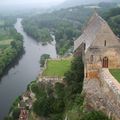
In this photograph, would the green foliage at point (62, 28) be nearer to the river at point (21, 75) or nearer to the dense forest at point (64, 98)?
the river at point (21, 75)

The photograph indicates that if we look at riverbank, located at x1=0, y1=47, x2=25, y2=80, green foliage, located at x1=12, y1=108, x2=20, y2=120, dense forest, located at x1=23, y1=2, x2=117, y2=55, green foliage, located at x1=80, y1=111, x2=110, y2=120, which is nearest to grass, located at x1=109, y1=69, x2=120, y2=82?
green foliage, located at x1=80, y1=111, x2=110, y2=120

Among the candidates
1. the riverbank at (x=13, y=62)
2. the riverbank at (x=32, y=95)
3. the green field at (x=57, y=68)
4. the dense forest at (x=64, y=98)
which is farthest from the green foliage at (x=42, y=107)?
the riverbank at (x=13, y=62)

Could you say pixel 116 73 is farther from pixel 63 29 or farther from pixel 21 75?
pixel 63 29

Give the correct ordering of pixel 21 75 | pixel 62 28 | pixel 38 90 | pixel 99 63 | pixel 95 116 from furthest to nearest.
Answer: pixel 62 28 < pixel 21 75 < pixel 38 90 < pixel 99 63 < pixel 95 116

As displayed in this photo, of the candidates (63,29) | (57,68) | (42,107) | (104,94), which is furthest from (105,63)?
(63,29)

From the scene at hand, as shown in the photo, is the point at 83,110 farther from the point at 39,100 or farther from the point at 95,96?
the point at 39,100

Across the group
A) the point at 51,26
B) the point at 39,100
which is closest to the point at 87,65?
the point at 39,100
